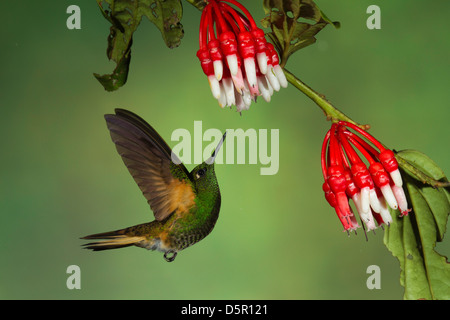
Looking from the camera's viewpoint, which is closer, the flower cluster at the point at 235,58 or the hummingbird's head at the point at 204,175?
the flower cluster at the point at 235,58

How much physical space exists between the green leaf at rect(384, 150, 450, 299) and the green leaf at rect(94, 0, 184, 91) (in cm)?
38

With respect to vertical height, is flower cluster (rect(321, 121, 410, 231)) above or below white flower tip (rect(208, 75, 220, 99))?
below

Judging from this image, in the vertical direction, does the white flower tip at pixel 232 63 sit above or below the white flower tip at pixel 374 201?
above

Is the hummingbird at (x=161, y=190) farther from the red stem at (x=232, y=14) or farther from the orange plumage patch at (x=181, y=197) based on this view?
the red stem at (x=232, y=14)

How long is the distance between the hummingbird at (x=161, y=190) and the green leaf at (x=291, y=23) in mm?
163

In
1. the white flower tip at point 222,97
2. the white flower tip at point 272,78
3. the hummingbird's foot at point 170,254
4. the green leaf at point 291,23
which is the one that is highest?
the green leaf at point 291,23

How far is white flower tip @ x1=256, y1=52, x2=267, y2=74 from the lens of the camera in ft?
2.19

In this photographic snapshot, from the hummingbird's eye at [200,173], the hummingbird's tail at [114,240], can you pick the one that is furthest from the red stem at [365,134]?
the hummingbird's tail at [114,240]

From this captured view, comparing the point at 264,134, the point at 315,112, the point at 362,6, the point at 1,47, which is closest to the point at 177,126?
the point at 264,134

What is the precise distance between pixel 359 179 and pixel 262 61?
0.20 m

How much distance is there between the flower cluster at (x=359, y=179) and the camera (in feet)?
2.31

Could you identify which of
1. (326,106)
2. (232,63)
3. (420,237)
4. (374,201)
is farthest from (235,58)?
(420,237)

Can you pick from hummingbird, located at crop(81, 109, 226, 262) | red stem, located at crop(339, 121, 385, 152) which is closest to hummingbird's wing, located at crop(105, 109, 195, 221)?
hummingbird, located at crop(81, 109, 226, 262)

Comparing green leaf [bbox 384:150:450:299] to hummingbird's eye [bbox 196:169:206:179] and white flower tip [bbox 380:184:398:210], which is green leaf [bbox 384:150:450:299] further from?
hummingbird's eye [bbox 196:169:206:179]
